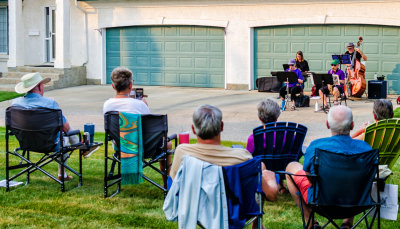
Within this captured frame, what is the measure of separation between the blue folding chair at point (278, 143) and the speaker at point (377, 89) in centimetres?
1192

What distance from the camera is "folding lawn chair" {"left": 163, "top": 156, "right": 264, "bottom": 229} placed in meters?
4.55

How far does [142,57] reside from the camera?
2161 cm

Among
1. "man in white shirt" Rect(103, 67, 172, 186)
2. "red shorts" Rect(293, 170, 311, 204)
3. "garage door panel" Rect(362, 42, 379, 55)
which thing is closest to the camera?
"red shorts" Rect(293, 170, 311, 204)

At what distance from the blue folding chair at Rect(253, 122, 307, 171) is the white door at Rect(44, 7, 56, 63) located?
18.2m

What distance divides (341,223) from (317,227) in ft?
2.47

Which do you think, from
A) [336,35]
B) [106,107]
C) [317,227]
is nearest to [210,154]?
[317,227]

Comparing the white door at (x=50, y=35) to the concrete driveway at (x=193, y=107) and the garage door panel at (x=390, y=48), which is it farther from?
the garage door panel at (x=390, y=48)

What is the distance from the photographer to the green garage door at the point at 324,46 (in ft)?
59.6

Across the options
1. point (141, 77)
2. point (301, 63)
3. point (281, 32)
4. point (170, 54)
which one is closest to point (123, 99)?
point (301, 63)

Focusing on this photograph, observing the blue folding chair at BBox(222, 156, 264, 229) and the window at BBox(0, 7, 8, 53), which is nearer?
the blue folding chair at BBox(222, 156, 264, 229)

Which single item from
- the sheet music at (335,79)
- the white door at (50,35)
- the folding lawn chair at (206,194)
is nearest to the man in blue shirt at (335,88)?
the sheet music at (335,79)

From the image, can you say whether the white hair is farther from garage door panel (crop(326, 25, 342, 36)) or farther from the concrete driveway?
garage door panel (crop(326, 25, 342, 36))

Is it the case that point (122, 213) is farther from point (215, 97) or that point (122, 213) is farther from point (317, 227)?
point (215, 97)

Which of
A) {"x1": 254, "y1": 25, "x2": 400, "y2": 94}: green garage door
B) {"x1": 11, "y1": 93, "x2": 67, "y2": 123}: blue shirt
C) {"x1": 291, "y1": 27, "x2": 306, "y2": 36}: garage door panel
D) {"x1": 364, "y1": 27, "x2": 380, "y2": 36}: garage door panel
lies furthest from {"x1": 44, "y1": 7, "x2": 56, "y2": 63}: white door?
{"x1": 11, "y1": 93, "x2": 67, "y2": 123}: blue shirt
